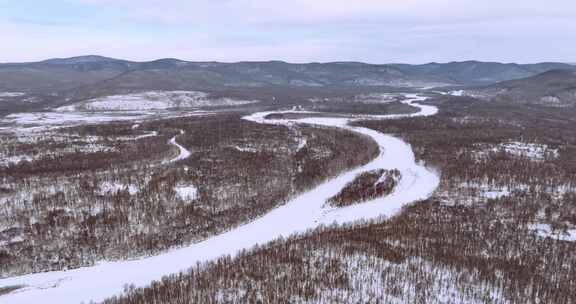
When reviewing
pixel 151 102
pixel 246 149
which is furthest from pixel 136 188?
pixel 151 102

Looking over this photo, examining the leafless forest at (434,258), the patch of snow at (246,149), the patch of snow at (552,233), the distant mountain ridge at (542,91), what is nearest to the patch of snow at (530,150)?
the leafless forest at (434,258)

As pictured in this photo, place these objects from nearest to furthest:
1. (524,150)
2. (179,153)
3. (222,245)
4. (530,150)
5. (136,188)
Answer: (222,245), (136,188), (179,153), (524,150), (530,150)

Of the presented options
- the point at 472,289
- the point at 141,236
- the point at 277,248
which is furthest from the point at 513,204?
the point at 141,236

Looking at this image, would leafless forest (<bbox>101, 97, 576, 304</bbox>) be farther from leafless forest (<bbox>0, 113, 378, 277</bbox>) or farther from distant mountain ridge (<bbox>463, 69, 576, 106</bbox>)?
distant mountain ridge (<bbox>463, 69, 576, 106</bbox>)

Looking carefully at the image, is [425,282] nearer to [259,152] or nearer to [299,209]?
[299,209]

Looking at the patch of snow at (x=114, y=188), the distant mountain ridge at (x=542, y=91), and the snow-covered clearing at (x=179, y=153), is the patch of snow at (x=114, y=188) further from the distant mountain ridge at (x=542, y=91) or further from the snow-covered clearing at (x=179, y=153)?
the distant mountain ridge at (x=542, y=91)

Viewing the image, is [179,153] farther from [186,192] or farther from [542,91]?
[542,91]
